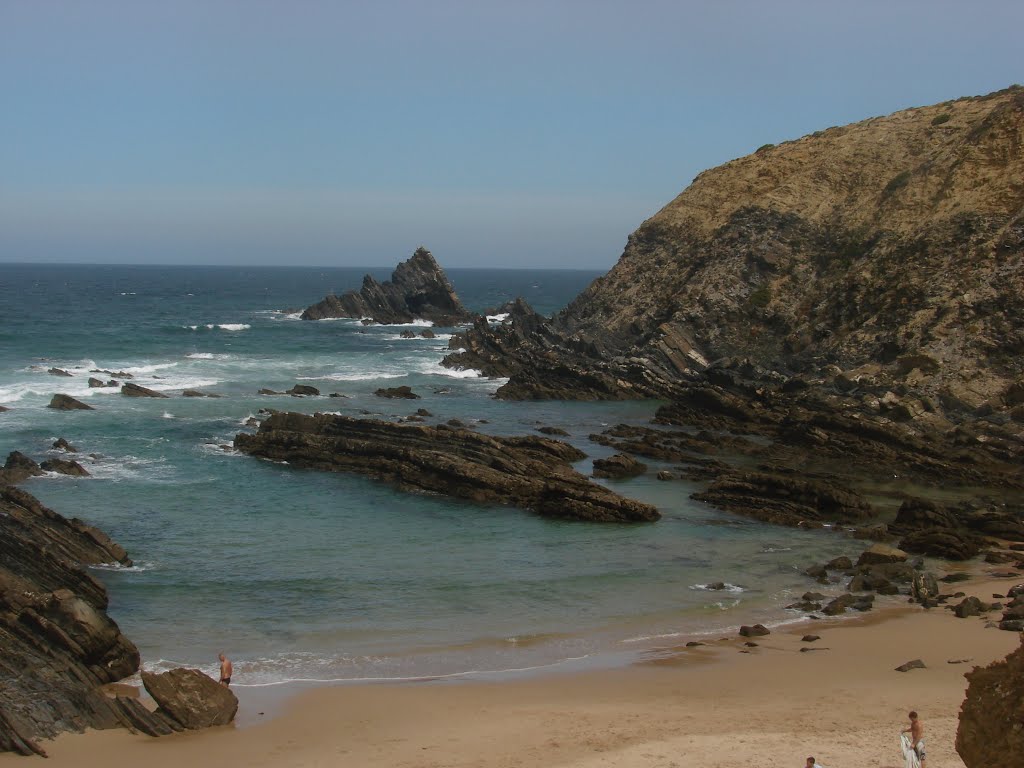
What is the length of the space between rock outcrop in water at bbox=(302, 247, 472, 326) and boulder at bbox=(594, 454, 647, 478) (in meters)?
71.4

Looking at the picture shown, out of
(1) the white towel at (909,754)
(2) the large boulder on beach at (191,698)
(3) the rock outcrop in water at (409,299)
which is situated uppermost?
(3) the rock outcrop in water at (409,299)

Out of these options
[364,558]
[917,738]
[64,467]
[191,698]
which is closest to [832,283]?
[364,558]

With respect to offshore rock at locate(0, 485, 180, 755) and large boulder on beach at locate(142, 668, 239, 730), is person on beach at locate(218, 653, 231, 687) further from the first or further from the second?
offshore rock at locate(0, 485, 180, 755)

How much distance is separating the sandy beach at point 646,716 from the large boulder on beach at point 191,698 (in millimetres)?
300

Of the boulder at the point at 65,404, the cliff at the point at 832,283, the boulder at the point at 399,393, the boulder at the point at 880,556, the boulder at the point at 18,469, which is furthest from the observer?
the boulder at the point at 399,393

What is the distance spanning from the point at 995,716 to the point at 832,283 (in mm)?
52296

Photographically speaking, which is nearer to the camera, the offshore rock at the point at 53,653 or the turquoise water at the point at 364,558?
the offshore rock at the point at 53,653

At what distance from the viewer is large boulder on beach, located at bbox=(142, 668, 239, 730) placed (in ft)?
54.8

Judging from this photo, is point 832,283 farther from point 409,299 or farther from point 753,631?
point 409,299

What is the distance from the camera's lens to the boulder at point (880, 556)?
88.9 ft

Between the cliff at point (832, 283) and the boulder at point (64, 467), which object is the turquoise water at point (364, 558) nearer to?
the boulder at point (64, 467)

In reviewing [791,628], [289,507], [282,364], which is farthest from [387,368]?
[791,628]

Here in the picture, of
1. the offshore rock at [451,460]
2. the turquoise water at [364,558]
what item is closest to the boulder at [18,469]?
the turquoise water at [364,558]

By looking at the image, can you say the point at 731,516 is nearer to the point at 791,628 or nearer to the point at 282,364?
the point at 791,628
